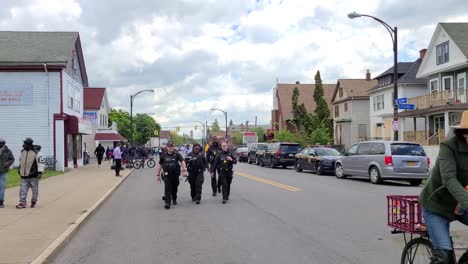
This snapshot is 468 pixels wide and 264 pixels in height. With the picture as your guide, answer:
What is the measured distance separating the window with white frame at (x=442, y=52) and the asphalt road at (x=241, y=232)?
26677 millimetres

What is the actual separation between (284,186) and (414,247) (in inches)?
558

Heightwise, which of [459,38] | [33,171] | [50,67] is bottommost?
[33,171]

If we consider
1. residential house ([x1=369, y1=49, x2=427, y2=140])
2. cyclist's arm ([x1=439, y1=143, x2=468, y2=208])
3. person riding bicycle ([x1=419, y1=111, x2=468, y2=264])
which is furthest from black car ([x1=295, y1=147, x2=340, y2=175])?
cyclist's arm ([x1=439, y1=143, x2=468, y2=208])

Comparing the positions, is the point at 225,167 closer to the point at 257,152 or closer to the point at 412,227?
the point at 412,227

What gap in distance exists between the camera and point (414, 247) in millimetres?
5082

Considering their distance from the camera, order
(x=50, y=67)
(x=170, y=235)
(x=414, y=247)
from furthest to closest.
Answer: (x=50, y=67) < (x=170, y=235) < (x=414, y=247)

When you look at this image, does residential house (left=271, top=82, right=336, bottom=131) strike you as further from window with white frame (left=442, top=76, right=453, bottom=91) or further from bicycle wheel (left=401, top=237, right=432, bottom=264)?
bicycle wheel (left=401, top=237, right=432, bottom=264)

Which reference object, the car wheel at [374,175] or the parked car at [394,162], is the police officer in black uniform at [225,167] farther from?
the car wheel at [374,175]

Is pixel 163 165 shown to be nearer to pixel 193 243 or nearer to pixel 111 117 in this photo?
pixel 193 243

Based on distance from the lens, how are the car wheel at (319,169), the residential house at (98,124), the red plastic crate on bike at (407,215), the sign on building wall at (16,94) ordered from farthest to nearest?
the residential house at (98,124) < the sign on building wall at (16,94) < the car wheel at (319,169) < the red plastic crate on bike at (407,215)

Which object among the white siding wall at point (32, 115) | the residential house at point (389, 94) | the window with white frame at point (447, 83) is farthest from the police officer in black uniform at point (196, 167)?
the residential house at point (389, 94)

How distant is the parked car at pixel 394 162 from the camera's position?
1947 centimetres

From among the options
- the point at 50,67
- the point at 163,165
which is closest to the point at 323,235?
the point at 163,165

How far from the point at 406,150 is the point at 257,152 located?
2076 cm
